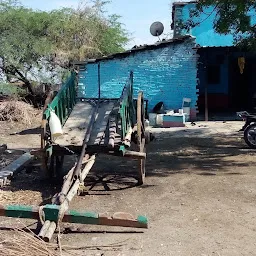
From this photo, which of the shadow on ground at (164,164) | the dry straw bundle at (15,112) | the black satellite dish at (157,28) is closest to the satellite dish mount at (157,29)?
the black satellite dish at (157,28)

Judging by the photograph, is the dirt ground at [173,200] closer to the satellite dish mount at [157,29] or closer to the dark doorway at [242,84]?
the dark doorway at [242,84]

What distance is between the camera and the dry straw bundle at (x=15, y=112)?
53.4ft

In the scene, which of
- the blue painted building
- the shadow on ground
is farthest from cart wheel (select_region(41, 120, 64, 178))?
the blue painted building

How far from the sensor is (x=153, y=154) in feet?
33.1

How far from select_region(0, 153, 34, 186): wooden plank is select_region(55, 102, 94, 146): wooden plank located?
125cm

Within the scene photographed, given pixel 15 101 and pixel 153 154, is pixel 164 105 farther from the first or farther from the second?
pixel 153 154

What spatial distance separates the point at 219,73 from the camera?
19688 millimetres

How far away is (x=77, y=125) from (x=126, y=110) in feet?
2.99

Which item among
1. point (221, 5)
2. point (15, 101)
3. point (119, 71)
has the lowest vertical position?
point (15, 101)

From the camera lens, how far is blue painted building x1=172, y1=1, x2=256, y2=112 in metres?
18.9

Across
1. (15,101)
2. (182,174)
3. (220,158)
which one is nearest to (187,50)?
(15,101)

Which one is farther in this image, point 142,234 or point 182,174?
point 182,174

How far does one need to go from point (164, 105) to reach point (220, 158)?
7.90 m

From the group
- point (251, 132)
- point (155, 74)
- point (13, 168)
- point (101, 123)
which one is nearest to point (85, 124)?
point (101, 123)
